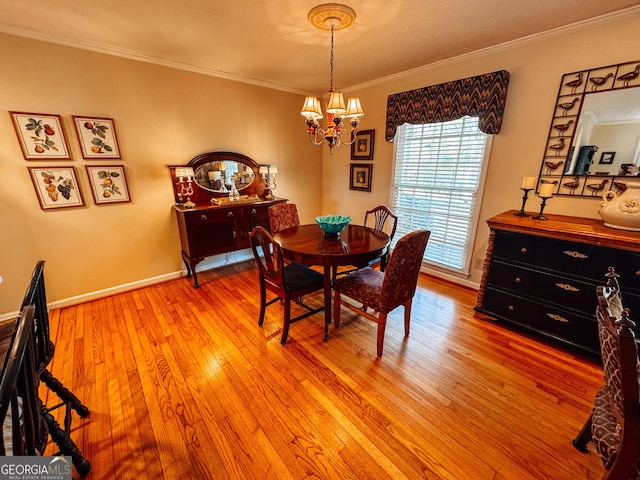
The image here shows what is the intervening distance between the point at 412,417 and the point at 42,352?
1.93 m

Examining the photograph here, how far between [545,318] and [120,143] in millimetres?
4211

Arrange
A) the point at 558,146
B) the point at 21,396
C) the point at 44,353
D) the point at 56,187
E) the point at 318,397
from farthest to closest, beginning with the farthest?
the point at 56,187 → the point at 558,146 → the point at 318,397 → the point at 44,353 → the point at 21,396

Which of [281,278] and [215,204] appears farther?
[215,204]

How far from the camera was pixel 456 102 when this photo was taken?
263cm

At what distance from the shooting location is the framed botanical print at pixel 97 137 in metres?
2.43

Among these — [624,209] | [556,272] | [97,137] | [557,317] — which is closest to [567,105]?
[624,209]

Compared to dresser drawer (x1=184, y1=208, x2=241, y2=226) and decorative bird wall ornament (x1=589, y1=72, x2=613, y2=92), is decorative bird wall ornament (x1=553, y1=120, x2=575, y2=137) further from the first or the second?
dresser drawer (x1=184, y1=208, x2=241, y2=226)

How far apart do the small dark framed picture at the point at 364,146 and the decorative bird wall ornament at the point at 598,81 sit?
2085mm

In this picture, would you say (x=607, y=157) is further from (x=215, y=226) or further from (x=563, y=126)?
(x=215, y=226)

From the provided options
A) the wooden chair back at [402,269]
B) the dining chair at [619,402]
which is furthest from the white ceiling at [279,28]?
the dining chair at [619,402]

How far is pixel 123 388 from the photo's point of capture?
170 centimetres

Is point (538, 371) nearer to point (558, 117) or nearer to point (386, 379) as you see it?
point (386, 379)

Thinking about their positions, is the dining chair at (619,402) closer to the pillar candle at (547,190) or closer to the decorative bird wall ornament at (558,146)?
the pillar candle at (547,190)

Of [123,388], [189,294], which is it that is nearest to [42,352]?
[123,388]
